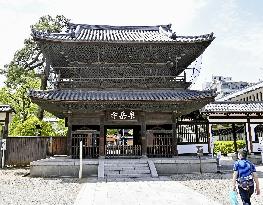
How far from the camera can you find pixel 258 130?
26.0 m

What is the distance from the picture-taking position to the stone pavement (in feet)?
31.8

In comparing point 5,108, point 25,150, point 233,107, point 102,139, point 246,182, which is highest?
point 233,107

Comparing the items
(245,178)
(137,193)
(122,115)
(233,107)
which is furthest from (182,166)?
(233,107)

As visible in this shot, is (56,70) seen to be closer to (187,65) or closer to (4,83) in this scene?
(187,65)

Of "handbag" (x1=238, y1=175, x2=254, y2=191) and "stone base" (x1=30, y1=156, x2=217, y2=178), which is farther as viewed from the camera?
"stone base" (x1=30, y1=156, x2=217, y2=178)

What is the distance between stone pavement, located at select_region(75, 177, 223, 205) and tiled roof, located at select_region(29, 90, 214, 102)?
235 inches

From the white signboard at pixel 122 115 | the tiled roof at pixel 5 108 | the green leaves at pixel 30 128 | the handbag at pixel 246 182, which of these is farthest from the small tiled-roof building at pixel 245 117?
the handbag at pixel 246 182

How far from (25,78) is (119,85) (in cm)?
1915

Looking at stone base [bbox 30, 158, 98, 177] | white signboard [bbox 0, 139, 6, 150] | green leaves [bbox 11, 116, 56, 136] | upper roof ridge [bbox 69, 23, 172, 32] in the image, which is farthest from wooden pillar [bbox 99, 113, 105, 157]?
upper roof ridge [bbox 69, 23, 172, 32]

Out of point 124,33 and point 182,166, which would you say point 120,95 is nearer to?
point 182,166

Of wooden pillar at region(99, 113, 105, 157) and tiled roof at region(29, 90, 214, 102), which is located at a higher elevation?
tiled roof at region(29, 90, 214, 102)

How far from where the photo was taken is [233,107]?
26109mm

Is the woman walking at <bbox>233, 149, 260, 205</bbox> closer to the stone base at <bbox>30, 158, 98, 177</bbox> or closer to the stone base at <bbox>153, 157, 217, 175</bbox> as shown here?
the stone base at <bbox>153, 157, 217, 175</bbox>

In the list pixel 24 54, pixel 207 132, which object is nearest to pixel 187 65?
pixel 207 132
